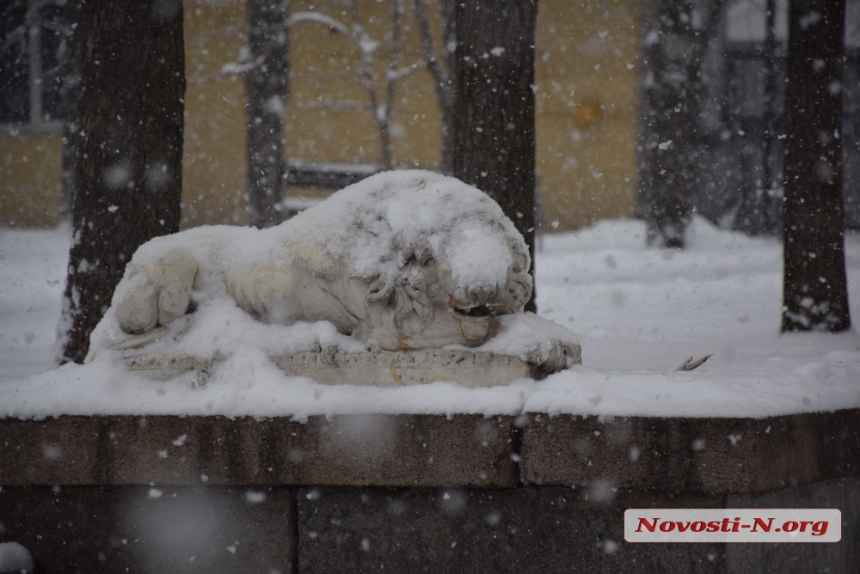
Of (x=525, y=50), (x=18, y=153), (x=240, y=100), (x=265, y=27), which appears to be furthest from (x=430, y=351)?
(x=18, y=153)

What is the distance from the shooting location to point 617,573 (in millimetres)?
3809

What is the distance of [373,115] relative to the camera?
15445 mm

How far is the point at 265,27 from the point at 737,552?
10.4 metres

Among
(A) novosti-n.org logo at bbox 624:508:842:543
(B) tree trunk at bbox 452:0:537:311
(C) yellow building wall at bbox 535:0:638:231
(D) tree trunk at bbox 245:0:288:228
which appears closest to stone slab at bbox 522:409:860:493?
(A) novosti-n.org logo at bbox 624:508:842:543

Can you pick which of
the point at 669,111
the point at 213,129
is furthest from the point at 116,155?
the point at 213,129

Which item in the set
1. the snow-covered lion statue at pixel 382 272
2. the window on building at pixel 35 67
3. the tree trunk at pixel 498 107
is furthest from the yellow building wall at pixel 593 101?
the snow-covered lion statue at pixel 382 272

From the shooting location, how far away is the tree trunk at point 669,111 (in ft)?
43.9

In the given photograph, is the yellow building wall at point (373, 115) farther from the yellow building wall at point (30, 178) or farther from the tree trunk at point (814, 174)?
the tree trunk at point (814, 174)

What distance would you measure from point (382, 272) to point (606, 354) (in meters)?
4.20

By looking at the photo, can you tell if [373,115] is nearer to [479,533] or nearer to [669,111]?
[669,111]

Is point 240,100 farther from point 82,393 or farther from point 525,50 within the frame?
point 82,393

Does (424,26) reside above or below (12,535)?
above

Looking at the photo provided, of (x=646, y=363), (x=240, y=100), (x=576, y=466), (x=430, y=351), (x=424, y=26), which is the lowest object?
(x=646, y=363)

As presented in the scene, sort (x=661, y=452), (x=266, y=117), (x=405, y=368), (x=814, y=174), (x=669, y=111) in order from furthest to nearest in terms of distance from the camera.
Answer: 1. (x=669, y=111)
2. (x=266, y=117)
3. (x=814, y=174)
4. (x=405, y=368)
5. (x=661, y=452)
